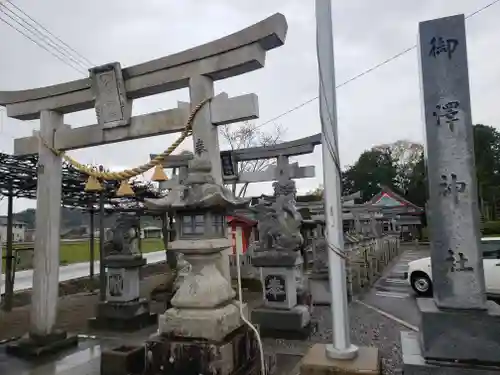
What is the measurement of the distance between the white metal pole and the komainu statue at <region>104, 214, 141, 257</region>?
683cm

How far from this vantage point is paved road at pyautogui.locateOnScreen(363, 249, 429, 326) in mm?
8984

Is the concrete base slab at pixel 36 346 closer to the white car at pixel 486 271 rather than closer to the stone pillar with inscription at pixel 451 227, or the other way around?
the stone pillar with inscription at pixel 451 227

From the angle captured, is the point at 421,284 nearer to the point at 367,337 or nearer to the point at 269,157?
the point at 367,337

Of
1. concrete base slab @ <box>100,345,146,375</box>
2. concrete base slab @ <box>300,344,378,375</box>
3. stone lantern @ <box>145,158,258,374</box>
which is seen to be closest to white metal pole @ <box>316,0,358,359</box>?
concrete base slab @ <box>300,344,378,375</box>

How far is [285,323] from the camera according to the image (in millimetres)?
7254

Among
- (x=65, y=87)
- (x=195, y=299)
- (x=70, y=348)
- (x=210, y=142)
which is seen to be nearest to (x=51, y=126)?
(x=65, y=87)

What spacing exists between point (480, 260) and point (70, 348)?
6684mm

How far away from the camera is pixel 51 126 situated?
22.6 feet

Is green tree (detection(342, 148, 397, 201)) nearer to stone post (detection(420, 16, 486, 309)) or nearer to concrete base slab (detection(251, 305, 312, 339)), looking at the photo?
concrete base slab (detection(251, 305, 312, 339))

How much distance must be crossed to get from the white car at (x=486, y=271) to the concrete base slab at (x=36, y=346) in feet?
28.4

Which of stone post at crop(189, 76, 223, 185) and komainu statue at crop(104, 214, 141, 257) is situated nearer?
stone post at crop(189, 76, 223, 185)

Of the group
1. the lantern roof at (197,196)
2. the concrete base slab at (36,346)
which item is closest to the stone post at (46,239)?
the concrete base slab at (36,346)

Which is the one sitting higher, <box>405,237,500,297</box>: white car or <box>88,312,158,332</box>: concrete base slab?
<box>405,237,500,297</box>: white car

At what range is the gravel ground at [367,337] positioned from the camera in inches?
231
